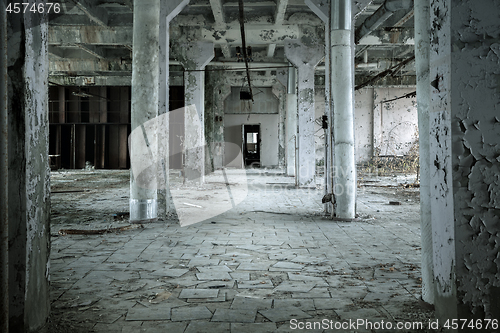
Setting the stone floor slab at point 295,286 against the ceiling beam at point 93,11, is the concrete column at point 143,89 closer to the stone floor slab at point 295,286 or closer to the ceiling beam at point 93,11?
the ceiling beam at point 93,11

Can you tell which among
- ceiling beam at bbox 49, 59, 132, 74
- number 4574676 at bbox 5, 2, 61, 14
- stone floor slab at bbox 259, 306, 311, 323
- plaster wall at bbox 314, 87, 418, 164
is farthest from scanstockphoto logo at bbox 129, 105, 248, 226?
plaster wall at bbox 314, 87, 418, 164

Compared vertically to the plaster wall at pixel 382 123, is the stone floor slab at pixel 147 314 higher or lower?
lower

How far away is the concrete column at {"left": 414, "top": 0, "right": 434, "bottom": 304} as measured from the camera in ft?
9.57

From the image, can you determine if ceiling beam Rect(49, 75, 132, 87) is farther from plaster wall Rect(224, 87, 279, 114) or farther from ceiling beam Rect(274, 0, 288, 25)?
ceiling beam Rect(274, 0, 288, 25)

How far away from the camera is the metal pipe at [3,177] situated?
2125 mm

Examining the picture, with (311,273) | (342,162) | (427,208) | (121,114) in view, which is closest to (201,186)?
(342,162)

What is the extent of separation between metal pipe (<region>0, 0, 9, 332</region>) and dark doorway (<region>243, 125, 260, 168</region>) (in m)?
24.8

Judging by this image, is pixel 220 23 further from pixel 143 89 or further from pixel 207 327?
pixel 207 327

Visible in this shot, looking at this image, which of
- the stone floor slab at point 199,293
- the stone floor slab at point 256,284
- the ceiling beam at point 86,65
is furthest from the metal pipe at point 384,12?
the ceiling beam at point 86,65

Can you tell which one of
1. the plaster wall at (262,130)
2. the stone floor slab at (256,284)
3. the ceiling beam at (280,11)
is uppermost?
the ceiling beam at (280,11)

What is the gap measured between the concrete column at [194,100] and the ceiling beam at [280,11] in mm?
2418

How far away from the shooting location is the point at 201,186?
12891mm

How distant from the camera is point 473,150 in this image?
1.99m

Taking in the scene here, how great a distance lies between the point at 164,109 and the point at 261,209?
9.80 ft
